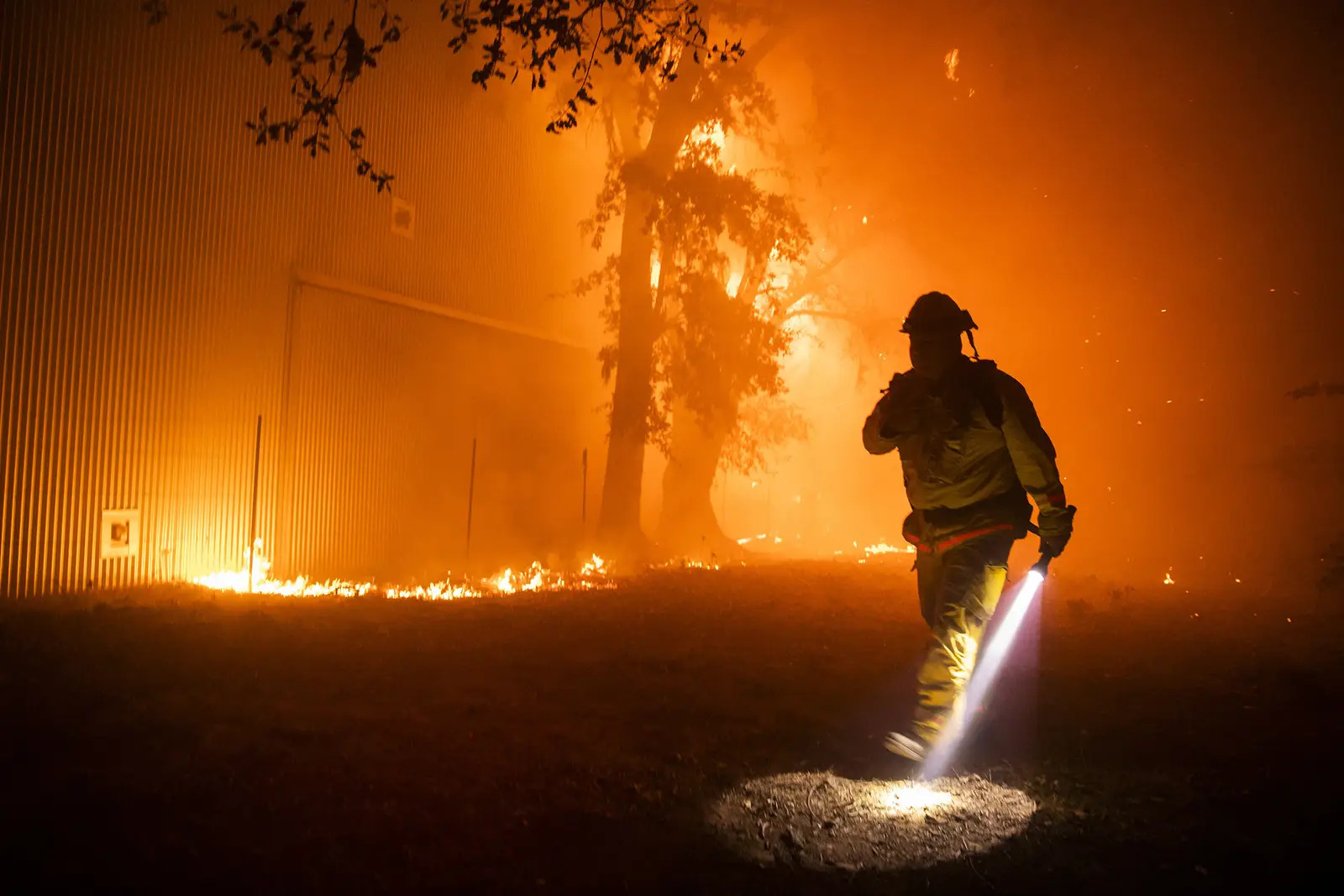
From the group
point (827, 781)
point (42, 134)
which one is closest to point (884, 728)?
point (827, 781)

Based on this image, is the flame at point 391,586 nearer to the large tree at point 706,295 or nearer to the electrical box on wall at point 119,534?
the electrical box on wall at point 119,534

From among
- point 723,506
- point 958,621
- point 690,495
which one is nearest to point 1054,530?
point 958,621

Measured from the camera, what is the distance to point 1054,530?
4.18 m

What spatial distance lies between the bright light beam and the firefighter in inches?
2.7

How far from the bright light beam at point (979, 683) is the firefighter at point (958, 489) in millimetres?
70

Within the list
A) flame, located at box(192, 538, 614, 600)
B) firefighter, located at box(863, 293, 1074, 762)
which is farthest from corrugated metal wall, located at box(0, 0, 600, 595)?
firefighter, located at box(863, 293, 1074, 762)

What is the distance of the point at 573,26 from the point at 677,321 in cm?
962

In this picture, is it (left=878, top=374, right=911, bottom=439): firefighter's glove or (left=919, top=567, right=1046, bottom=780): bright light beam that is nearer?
(left=919, top=567, right=1046, bottom=780): bright light beam

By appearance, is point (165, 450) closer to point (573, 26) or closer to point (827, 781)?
point (573, 26)

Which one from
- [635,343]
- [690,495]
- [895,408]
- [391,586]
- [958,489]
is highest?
[635,343]

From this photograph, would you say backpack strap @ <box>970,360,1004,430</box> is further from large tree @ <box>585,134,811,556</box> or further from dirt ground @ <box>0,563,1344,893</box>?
large tree @ <box>585,134,811,556</box>

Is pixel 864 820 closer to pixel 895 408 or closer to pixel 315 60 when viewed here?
pixel 895 408

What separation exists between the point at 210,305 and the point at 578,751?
894cm

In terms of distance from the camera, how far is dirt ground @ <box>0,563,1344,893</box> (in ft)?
9.68
